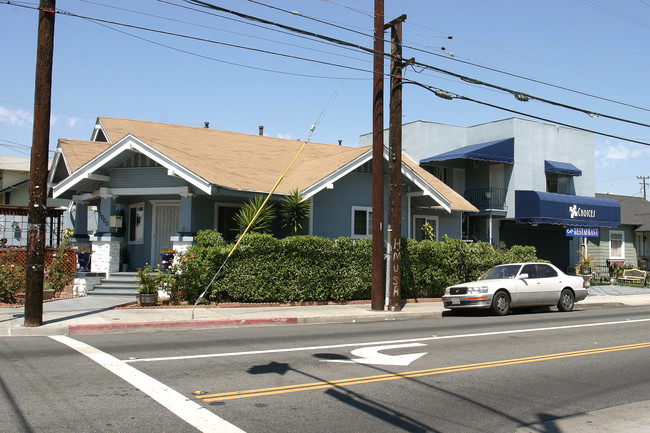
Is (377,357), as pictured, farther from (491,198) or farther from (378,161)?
(491,198)

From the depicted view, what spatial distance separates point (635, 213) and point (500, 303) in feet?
80.2

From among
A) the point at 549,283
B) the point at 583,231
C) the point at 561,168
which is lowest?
the point at 549,283

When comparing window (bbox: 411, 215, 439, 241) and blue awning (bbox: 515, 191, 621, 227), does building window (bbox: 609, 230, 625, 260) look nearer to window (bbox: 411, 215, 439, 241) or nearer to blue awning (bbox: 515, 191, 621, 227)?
blue awning (bbox: 515, 191, 621, 227)

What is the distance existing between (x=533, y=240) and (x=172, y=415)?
1098 inches

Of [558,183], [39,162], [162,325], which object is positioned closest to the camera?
[39,162]

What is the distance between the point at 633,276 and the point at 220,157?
22047 millimetres

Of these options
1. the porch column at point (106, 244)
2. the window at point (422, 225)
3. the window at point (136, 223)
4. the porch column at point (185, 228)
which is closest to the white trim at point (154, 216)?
the window at point (136, 223)

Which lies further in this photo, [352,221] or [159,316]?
[352,221]

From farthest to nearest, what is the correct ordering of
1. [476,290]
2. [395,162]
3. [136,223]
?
[136,223] → [395,162] → [476,290]

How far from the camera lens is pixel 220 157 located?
72.6 feet

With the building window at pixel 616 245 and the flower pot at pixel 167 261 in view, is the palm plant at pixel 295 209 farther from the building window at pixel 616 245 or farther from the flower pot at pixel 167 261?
the building window at pixel 616 245

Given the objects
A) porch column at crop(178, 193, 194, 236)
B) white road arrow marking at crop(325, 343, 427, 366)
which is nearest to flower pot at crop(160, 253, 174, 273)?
porch column at crop(178, 193, 194, 236)

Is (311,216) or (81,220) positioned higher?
(311,216)

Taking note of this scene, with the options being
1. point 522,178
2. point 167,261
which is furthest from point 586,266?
point 167,261
